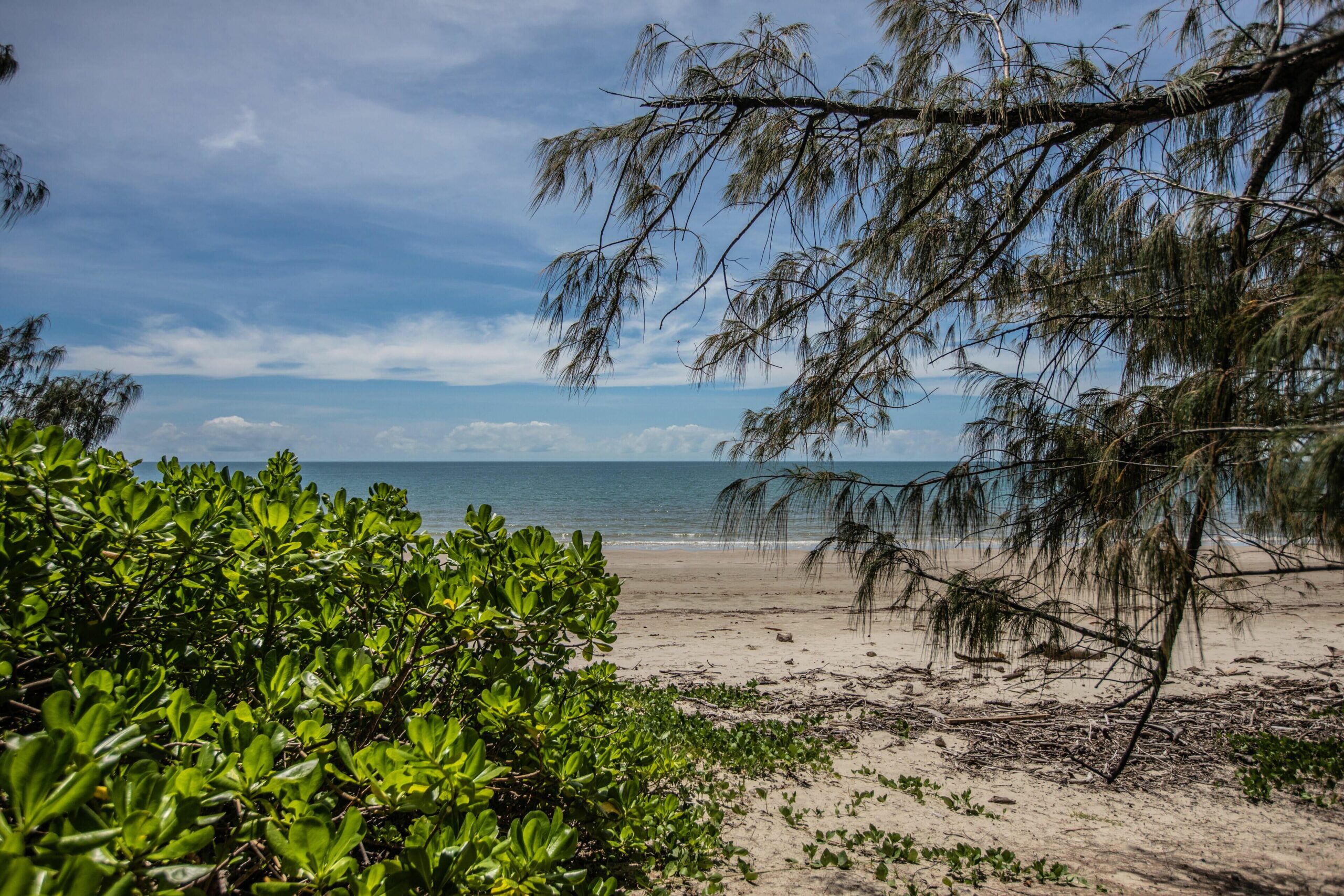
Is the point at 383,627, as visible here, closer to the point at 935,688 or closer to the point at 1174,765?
the point at 1174,765

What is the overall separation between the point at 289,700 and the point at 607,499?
132 feet

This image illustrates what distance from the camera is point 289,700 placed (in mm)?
1237

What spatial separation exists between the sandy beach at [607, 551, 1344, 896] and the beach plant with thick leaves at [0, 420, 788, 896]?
3.21ft

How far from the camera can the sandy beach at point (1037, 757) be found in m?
2.60

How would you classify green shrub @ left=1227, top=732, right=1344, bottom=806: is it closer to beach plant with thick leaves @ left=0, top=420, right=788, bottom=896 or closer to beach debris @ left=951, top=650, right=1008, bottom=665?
beach debris @ left=951, top=650, right=1008, bottom=665

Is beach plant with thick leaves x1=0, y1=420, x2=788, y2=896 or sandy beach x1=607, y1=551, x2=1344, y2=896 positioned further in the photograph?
sandy beach x1=607, y1=551, x2=1344, y2=896

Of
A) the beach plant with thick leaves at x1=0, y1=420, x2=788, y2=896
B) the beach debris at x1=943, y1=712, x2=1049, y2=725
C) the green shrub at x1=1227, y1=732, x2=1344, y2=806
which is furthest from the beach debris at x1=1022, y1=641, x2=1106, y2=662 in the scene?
the beach plant with thick leaves at x1=0, y1=420, x2=788, y2=896

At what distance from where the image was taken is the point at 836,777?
3414 millimetres

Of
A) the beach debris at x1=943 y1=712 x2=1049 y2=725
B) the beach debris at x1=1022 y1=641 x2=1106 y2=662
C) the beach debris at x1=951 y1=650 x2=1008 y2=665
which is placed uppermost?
the beach debris at x1=1022 y1=641 x2=1106 y2=662

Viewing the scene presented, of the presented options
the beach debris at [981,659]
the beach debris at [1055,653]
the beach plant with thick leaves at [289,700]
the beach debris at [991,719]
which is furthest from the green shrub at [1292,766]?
the beach plant with thick leaves at [289,700]

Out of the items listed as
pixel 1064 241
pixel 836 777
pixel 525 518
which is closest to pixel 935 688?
pixel 836 777

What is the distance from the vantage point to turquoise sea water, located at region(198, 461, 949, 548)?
818 inches

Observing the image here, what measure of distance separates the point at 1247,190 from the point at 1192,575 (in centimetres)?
121

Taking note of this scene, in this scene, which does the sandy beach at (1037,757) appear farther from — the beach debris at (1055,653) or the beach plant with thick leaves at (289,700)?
the beach plant with thick leaves at (289,700)
